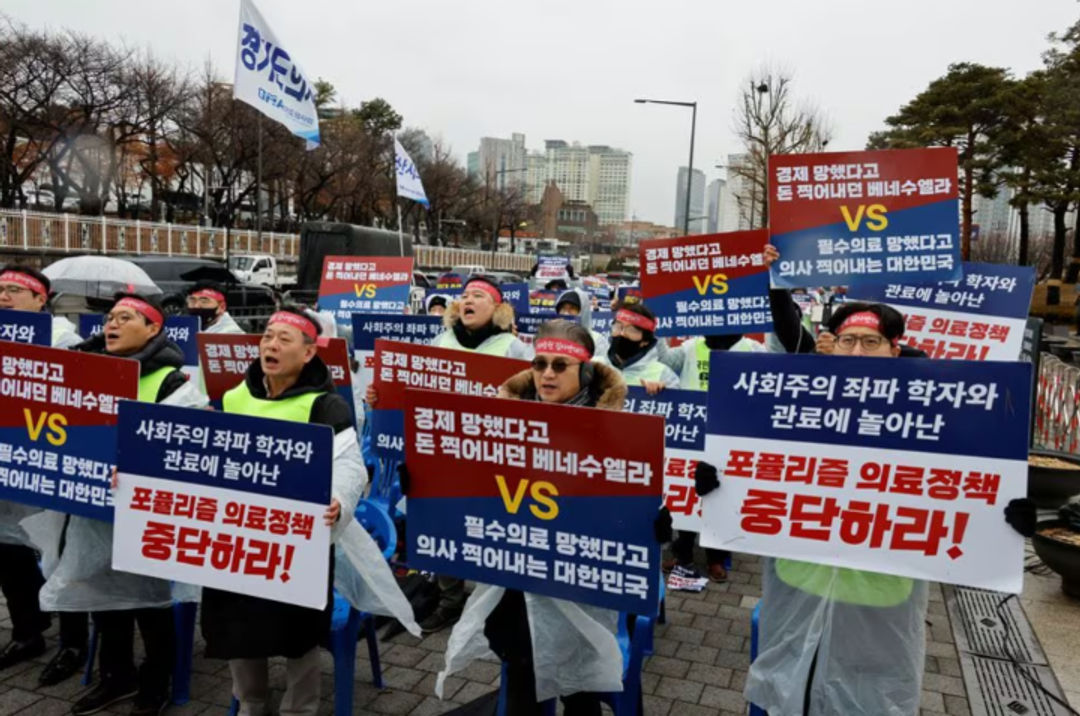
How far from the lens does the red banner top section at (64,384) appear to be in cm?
359

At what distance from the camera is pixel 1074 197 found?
97.0 feet

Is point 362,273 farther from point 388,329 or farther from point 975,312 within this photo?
point 975,312

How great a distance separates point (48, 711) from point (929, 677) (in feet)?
13.9

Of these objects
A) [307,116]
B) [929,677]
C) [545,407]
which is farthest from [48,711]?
[307,116]

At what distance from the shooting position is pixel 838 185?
4.33 metres

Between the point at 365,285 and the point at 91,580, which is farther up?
the point at 365,285

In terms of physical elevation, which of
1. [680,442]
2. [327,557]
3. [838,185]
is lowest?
[327,557]

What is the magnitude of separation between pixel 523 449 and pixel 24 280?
3940 mm

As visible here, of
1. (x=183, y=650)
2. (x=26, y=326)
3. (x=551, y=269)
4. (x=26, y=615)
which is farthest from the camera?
(x=551, y=269)

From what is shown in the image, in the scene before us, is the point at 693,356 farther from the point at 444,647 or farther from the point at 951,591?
the point at 444,647

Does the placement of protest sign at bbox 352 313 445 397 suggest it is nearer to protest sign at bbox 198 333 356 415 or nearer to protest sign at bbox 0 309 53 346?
protest sign at bbox 198 333 356 415

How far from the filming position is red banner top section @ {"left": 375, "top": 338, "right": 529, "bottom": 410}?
484 centimetres

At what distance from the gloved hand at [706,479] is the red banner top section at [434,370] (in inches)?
77.3

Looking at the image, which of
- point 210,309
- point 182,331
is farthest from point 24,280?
point 210,309
